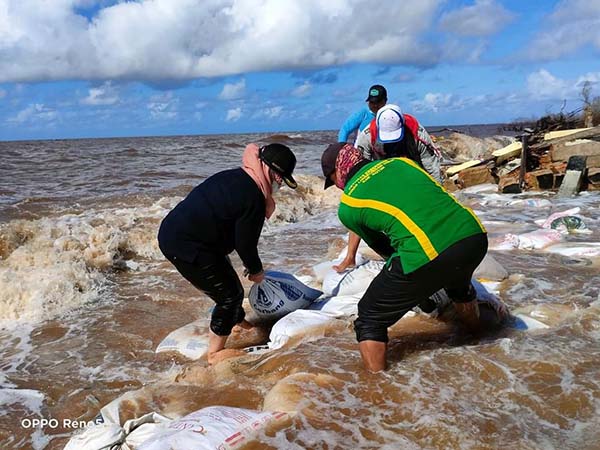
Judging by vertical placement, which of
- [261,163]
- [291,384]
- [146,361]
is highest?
[261,163]

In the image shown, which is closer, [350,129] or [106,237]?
[350,129]

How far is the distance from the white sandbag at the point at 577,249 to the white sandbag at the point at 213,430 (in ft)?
14.7

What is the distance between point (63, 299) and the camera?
18.3 ft

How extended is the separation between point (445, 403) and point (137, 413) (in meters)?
1.65

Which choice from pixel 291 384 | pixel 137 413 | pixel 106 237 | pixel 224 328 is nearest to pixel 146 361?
pixel 224 328

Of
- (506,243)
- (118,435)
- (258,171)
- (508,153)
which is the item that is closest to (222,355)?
(118,435)

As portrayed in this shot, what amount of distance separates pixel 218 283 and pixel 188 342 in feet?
2.66

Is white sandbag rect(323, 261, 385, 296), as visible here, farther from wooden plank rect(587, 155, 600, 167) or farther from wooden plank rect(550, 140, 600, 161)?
wooden plank rect(587, 155, 600, 167)

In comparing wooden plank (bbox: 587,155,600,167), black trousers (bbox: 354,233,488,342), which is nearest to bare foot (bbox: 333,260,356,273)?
black trousers (bbox: 354,233,488,342)

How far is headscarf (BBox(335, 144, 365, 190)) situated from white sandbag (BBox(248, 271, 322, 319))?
1255 millimetres

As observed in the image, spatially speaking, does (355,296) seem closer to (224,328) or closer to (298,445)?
(224,328)

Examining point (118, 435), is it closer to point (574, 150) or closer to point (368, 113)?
point (368, 113)

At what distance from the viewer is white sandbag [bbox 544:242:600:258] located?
5.71 meters

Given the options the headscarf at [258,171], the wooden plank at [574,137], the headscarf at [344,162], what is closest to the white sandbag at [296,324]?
the headscarf at [258,171]
